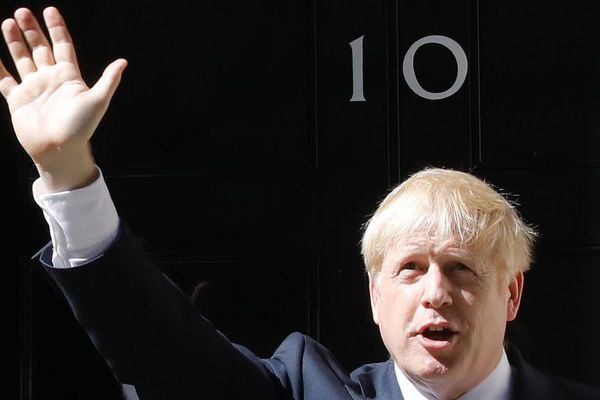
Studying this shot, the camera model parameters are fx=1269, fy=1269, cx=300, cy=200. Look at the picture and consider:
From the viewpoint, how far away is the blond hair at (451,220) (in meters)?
2.29

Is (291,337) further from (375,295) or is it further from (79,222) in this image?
(79,222)

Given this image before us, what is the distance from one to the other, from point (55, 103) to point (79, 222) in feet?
0.65

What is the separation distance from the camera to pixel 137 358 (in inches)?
84.9

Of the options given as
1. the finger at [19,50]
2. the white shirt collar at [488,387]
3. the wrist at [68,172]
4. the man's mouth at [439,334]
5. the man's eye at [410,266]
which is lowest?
the white shirt collar at [488,387]

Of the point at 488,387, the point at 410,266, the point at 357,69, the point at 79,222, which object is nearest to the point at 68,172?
the point at 79,222

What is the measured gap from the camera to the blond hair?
90.2 inches

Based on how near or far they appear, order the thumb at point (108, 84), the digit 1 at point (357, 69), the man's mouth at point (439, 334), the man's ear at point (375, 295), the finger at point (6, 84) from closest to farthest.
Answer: the thumb at point (108, 84), the finger at point (6, 84), the man's mouth at point (439, 334), the man's ear at point (375, 295), the digit 1 at point (357, 69)

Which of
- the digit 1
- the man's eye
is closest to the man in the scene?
the man's eye

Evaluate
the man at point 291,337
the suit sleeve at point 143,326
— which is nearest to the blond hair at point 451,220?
the man at point 291,337

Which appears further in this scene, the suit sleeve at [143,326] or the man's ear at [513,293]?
the man's ear at [513,293]

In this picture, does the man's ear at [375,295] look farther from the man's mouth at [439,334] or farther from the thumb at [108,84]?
the thumb at [108,84]

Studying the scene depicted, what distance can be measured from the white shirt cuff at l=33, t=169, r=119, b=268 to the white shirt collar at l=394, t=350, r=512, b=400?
2.04ft

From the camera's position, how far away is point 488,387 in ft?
7.59

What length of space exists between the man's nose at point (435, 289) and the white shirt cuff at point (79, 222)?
0.55 metres
